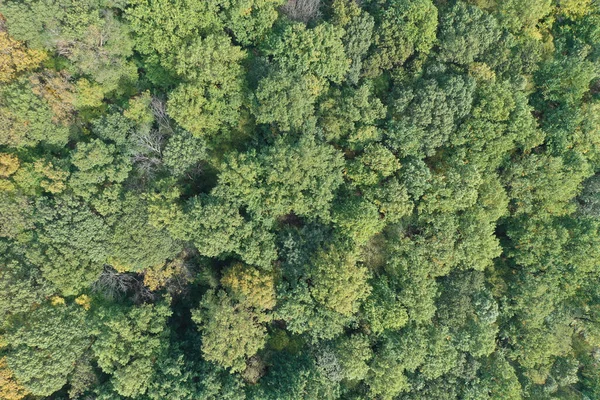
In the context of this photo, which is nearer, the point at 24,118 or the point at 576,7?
the point at 24,118

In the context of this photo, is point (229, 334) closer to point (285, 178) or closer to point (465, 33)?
point (285, 178)

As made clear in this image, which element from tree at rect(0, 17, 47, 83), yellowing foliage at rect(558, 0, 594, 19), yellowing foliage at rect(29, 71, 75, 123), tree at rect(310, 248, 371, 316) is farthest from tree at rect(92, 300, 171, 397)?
yellowing foliage at rect(558, 0, 594, 19)

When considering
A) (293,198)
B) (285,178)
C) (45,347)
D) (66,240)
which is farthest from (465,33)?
(45,347)

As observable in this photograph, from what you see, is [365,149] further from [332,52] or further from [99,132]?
[99,132]

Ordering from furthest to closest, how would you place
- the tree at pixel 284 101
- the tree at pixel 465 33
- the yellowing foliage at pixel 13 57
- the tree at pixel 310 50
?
the tree at pixel 465 33 → the tree at pixel 310 50 → the tree at pixel 284 101 → the yellowing foliage at pixel 13 57

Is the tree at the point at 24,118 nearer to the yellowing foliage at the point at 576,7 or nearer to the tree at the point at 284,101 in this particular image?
the tree at the point at 284,101

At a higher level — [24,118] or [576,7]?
[576,7]

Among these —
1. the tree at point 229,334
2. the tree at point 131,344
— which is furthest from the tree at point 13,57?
the tree at point 229,334

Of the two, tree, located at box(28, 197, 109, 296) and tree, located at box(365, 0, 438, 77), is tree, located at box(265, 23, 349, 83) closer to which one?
tree, located at box(365, 0, 438, 77)

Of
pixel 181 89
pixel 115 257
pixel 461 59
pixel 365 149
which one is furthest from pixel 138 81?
pixel 461 59

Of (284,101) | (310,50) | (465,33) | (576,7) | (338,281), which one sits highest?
(576,7)
